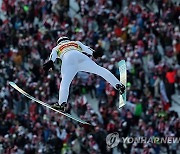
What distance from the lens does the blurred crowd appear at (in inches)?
1281

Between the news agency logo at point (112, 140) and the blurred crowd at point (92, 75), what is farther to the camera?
the blurred crowd at point (92, 75)

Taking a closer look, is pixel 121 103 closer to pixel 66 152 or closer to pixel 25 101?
pixel 66 152

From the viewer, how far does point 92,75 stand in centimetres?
3581

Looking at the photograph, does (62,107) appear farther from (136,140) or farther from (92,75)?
(92,75)

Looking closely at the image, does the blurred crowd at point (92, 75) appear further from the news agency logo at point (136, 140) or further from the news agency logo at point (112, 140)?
the news agency logo at point (112, 140)

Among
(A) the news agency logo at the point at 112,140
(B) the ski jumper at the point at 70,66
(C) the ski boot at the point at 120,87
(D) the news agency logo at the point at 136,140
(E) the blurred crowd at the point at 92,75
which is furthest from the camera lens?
(E) the blurred crowd at the point at 92,75

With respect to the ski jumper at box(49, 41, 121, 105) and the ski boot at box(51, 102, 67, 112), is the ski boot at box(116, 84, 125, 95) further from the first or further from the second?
the ski boot at box(51, 102, 67, 112)

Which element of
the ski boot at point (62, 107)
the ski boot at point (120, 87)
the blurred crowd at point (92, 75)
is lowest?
the ski boot at point (62, 107)

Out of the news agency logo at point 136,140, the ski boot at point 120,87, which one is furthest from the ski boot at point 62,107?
the news agency logo at point 136,140

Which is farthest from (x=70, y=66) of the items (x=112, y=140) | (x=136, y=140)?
(x=136, y=140)

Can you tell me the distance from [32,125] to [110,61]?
4.81 metres

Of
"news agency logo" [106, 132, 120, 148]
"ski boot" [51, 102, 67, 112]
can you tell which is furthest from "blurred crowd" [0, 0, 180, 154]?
"ski boot" [51, 102, 67, 112]

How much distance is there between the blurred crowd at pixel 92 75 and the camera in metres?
32.5

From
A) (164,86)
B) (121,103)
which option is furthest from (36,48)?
(121,103)
